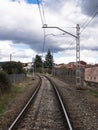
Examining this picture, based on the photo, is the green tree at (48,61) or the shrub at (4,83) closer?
the shrub at (4,83)

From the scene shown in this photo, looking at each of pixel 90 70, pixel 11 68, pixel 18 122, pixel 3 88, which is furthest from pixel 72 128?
pixel 11 68

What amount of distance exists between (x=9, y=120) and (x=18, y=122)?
0.99 m

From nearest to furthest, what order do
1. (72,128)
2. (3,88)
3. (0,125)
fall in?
(72,128), (0,125), (3,88)

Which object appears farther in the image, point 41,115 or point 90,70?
point 90,70

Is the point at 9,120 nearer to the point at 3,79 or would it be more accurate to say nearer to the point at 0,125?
the point at 0,125

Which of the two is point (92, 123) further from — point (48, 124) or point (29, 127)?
point (29, 127)

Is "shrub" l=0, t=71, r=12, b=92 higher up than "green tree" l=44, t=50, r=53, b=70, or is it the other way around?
"green tree" l=44, t=50, r=53, b=70

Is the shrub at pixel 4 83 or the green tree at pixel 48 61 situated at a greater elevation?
the green tree at pixel 48 61

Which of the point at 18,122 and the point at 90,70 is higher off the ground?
the point at 90,70

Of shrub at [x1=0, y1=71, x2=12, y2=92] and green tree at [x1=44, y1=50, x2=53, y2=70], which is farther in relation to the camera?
green tree at [x1=44, y1=50, x2=53, y2=70]

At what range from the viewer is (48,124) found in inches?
516

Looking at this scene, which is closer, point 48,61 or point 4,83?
point 4,83

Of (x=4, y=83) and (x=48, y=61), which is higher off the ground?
(x=48, y=61)

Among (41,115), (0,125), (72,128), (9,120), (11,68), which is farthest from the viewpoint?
(11,68)
